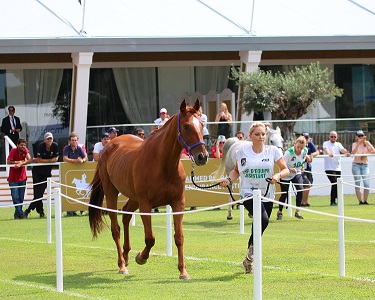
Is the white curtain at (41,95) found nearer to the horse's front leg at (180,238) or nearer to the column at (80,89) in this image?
the column at (80,89)

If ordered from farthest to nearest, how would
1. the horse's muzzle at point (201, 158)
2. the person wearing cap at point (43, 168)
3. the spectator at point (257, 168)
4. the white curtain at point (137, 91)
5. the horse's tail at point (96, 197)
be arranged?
the white curtain at point (137, 91) → the person wearing cap at point (43, 168) → the horse's tail at point (96, 197) → the spectator at point (257, 168) → the horse's muzzle at point (201, 158)

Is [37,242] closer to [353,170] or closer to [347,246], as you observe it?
[347,246]

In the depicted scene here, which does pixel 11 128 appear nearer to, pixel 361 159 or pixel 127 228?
pixel 361 159

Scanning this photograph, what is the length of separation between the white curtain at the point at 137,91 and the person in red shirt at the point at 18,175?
41.7 ft

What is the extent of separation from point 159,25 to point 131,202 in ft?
67.8

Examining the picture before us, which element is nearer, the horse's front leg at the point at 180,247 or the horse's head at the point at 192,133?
the horse's head at the point at 192,133

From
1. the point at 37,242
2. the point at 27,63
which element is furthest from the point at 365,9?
the point at 37,242

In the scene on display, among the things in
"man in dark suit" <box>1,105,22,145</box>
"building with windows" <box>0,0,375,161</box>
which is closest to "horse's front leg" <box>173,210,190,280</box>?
"building with windows" <box>0,0,375,161</box>

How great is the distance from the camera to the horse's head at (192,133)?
12.4 metres

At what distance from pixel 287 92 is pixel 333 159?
5.03m

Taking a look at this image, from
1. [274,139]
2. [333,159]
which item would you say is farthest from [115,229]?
[333,159]

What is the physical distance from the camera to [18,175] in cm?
2505

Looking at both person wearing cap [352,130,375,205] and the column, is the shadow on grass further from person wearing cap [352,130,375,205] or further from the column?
the column

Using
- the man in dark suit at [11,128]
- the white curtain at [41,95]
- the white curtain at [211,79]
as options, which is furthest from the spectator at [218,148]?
the white curtain at [211,79]
